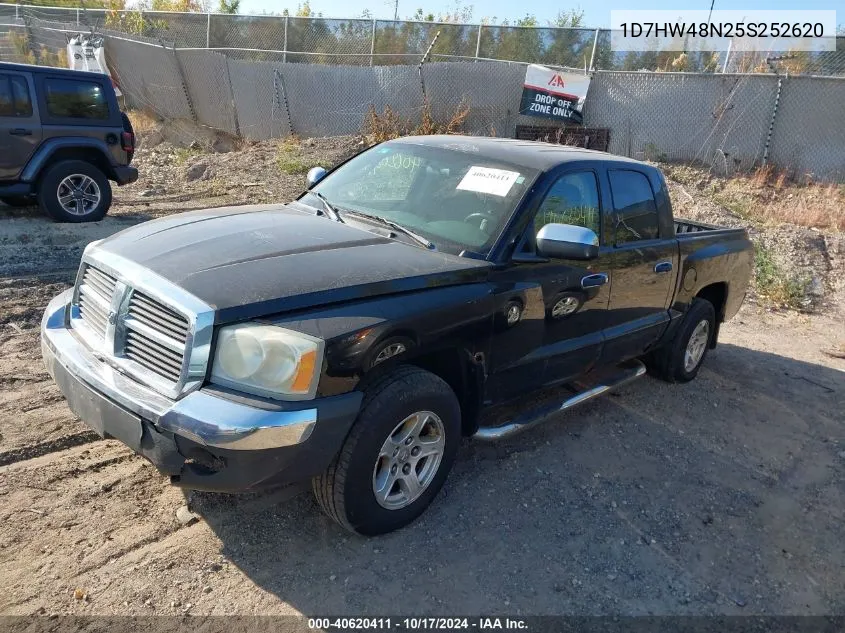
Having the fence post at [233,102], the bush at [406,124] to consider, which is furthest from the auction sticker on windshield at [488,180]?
the fence post at [233,102]

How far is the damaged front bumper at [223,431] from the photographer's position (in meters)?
2.40

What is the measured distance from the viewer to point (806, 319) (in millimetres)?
7852

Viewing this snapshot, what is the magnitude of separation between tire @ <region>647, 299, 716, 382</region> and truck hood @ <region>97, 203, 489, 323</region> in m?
2.60

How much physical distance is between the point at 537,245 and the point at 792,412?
3.18m

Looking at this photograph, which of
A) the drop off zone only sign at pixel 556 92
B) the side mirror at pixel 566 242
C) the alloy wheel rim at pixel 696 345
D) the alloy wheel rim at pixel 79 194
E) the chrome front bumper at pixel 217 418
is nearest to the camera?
the chrome front bumper at pixel 217 418

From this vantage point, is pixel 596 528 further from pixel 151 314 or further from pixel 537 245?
pixel 151 314

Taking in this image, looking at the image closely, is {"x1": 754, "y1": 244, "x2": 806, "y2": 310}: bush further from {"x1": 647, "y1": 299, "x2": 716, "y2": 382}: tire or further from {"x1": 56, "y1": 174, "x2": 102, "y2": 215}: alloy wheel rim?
{"x1": 56, "y1": 174, "x2": 102, "y2": 215}: alloy wheel rim

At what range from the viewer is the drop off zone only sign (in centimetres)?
1337

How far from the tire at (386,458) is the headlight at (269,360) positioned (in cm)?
35

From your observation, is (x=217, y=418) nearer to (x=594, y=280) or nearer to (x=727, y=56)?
(x=594, y=280)

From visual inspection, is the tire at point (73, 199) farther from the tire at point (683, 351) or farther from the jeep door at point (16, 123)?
the tire at point (683, 351)

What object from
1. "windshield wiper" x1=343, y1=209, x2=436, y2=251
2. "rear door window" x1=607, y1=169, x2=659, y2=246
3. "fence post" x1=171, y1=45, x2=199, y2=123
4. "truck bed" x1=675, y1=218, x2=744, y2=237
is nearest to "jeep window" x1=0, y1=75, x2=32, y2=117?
"windshield wiper" x1=343, y1=209, x2=436, y2=251

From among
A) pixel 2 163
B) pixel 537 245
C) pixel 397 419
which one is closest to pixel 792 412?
pixel 537 245

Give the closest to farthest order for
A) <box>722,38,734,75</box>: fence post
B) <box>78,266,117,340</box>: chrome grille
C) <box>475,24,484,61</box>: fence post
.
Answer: <box>78,266,117,340</box>: chrome grille, <box>722,38,734,75</box>: fence post, <box>475,24,484,61</box>: fence post
